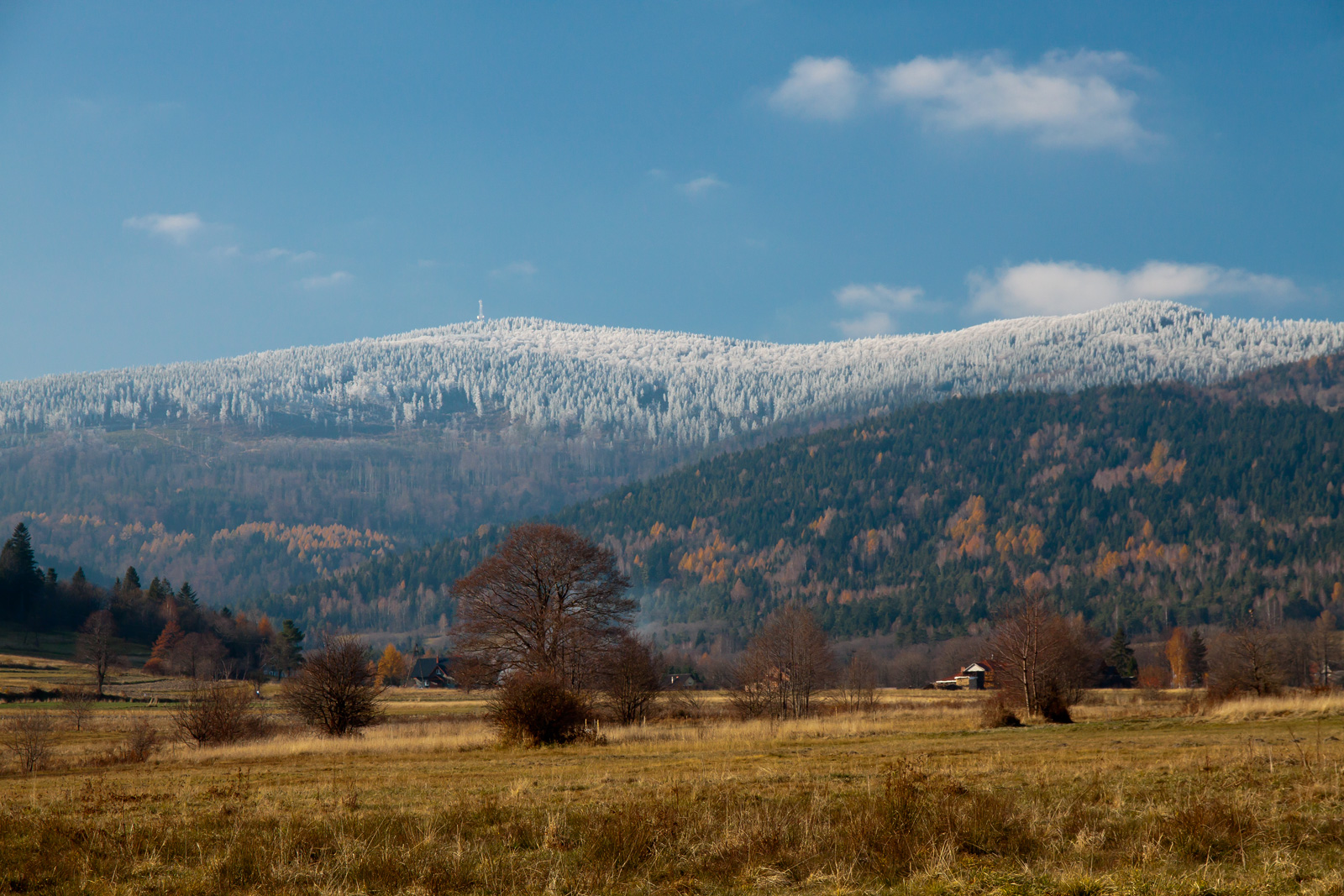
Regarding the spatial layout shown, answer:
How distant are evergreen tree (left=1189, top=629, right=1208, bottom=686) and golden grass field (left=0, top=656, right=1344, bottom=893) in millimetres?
115578

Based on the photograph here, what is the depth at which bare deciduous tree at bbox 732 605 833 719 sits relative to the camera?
5534 cm

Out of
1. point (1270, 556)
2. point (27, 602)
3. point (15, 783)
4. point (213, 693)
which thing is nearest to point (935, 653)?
point (1270, 556)

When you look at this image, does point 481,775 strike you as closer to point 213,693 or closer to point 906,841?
point 906,841

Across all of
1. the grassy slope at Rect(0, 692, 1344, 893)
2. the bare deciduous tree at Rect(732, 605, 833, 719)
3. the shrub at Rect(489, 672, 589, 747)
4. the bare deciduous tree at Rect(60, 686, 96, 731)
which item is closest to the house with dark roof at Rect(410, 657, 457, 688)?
the bare deciduous tree at Rect(60, 686, 96, 731)

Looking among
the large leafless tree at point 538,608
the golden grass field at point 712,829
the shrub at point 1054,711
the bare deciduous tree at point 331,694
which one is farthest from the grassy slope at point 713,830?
the large leafless tree at point 538,608

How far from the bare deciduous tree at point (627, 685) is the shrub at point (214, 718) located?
590 inches

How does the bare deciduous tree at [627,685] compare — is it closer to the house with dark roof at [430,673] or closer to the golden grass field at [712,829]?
the golden grass field at [712,829]

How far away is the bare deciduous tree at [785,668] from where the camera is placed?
5534 centimetres

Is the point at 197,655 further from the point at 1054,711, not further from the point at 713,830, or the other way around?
the point at 713,830

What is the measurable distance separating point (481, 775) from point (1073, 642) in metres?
60.8

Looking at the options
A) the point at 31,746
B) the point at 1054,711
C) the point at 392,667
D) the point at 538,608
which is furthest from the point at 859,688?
the point at 392,667

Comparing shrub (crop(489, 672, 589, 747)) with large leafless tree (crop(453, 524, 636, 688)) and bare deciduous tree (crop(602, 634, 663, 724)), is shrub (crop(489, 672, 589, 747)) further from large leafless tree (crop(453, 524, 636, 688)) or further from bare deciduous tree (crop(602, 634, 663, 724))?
large leafless tree (crop(453, 524, 636, 688))

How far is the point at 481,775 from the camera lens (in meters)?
21.2

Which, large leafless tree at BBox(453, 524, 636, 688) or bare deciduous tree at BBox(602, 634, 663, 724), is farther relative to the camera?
large leafless tree at BBox(453, 524, 636, 688)
